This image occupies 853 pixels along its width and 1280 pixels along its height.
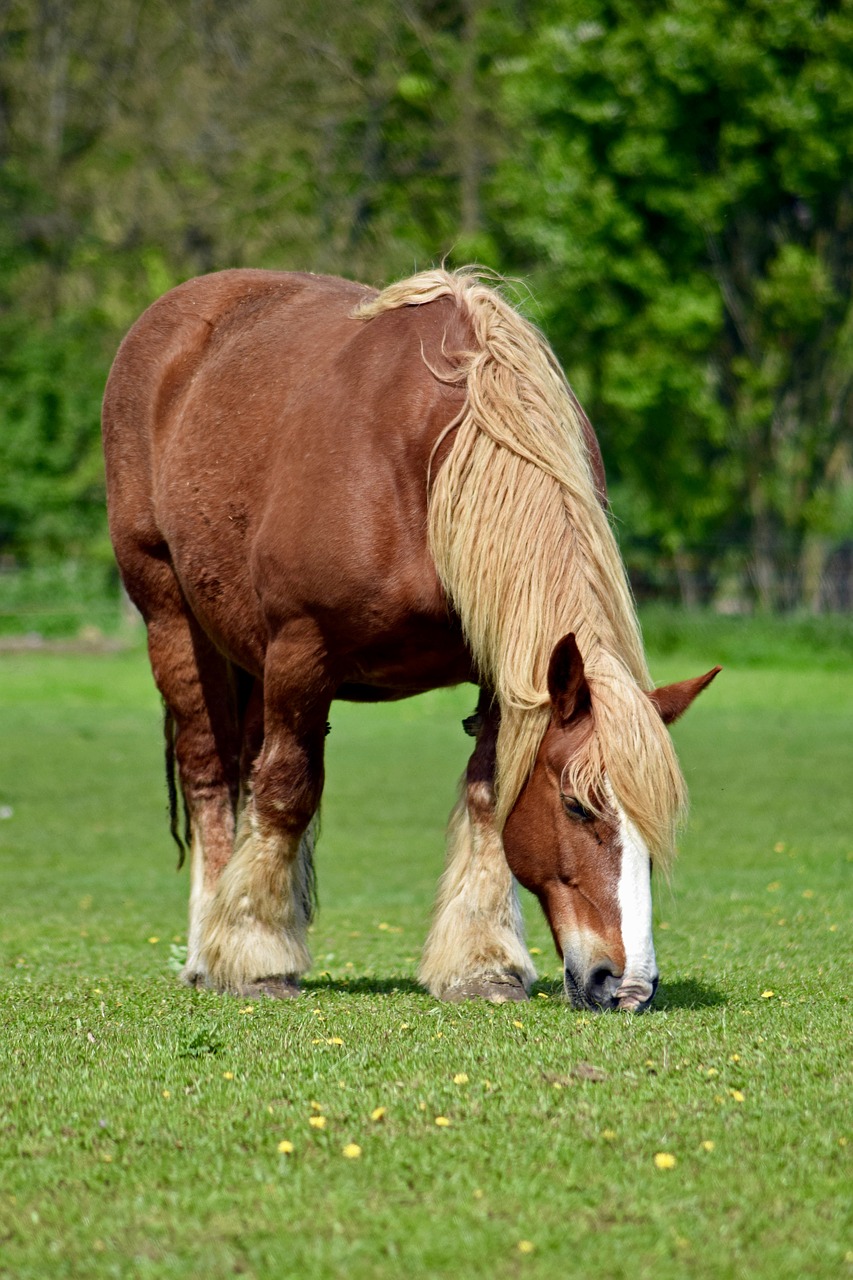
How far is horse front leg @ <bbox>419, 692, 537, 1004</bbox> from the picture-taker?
5484 mm

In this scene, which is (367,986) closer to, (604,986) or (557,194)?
(604,986)

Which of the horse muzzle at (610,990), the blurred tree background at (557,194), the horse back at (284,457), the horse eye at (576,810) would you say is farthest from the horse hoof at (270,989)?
the blurred tree background at (557,194)

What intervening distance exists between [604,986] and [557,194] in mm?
28564

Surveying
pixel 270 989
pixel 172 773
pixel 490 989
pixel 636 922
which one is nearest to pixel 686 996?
pixel 490 989

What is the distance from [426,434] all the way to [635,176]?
90.3ft

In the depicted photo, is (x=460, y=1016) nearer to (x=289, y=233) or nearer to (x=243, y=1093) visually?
(x=243, y=1093)

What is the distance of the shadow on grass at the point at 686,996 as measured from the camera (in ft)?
17.1

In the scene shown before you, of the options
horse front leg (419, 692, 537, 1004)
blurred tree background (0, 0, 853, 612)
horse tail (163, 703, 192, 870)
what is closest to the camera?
horse front leg (419, 692, 537, 1004)

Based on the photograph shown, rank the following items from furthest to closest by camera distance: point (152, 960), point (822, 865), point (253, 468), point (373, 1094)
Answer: point (822, 865) → point (152, 960) → point (253, 468) → point (373, 1094)

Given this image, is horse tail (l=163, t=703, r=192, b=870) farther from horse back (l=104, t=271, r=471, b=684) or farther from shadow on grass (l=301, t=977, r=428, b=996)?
shadow on grass (l=301, t=977, r=428, b=996)

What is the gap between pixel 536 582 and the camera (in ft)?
16.2

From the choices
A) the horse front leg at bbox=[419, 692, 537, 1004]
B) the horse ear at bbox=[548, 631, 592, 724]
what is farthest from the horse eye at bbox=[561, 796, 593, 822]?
the horse front leg at bbox=[419, 692, 537, 1004]

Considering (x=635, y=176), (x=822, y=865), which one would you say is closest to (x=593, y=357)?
(x=635, y=176)

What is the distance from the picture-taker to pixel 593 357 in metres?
33.5
